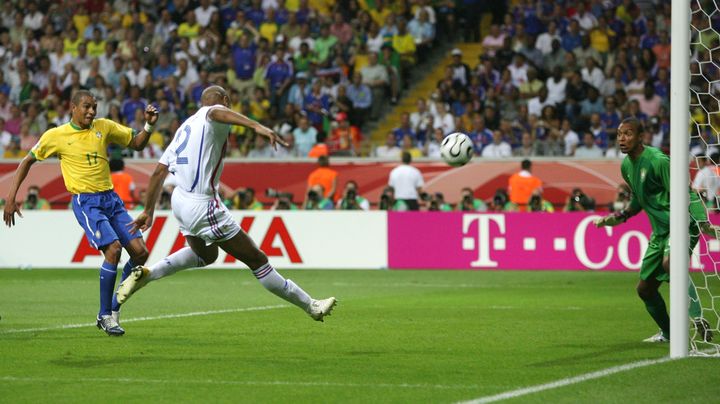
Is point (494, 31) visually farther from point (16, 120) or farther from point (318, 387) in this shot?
point (318, 387)

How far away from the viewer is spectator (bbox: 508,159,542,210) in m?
23.3

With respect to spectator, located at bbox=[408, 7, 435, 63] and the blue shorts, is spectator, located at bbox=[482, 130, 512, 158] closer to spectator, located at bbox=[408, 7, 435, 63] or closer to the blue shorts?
spectator, located at bbox=[408, 7, 435, 63]

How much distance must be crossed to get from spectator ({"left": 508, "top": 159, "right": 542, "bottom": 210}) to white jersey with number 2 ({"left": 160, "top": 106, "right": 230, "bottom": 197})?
13.0 metres

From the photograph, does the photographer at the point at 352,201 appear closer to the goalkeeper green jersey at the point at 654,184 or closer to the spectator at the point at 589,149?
the spectator at the point at 589,149

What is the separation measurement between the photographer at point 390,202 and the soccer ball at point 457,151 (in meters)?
8.65

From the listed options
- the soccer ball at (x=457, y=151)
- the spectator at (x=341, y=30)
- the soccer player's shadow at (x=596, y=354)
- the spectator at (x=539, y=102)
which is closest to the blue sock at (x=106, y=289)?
the soccer player's shadow at (x=596, y=354)

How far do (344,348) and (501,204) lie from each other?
41.1 ft

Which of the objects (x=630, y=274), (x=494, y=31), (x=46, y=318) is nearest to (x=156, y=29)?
(x=494, y=31)

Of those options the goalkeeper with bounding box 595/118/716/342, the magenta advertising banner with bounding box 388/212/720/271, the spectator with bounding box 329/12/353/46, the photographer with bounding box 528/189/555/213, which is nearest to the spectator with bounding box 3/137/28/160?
the spectator with bounding box 329/12/353/46

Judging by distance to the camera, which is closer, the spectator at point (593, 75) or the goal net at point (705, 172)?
the goal net at point (705, 172)

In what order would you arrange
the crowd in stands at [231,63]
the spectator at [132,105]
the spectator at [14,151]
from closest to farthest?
the crowd in stands at [231,63]
the spectator at [14,151]
the spectator at [132,105]

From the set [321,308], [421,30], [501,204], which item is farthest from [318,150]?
[321,308]

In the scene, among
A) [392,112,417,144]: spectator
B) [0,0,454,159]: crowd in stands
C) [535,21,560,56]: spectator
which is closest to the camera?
[392,112,417,144]: spectator

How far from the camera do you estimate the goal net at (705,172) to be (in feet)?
35.7
